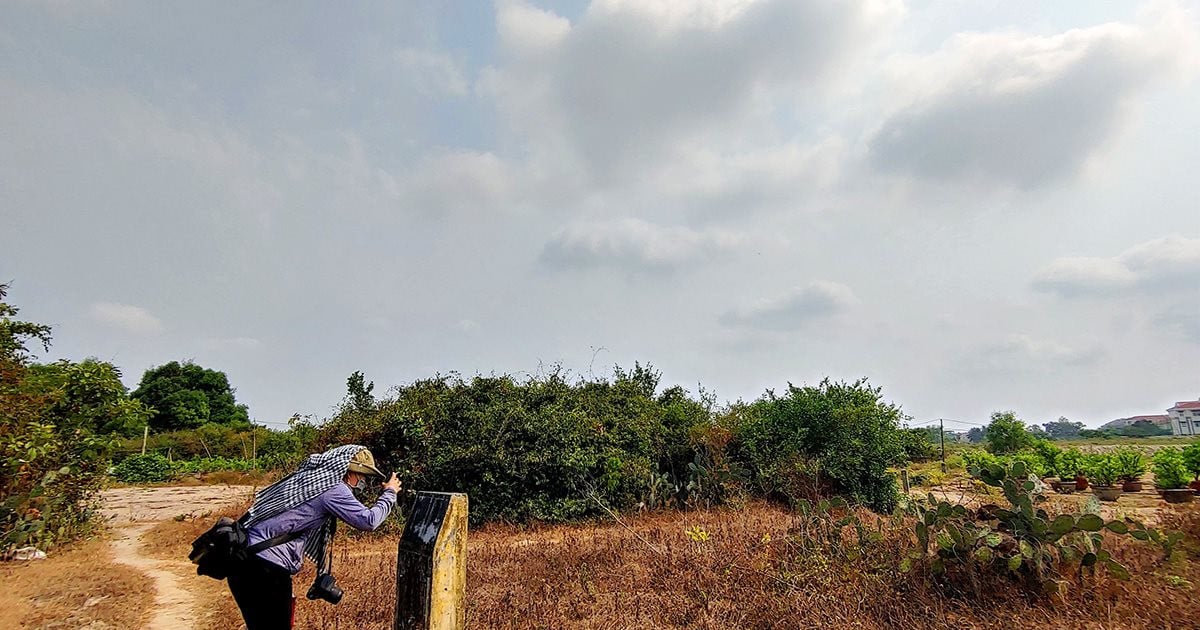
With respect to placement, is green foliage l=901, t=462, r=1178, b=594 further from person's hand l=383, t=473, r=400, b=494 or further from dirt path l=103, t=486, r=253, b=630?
dirt path l=103, t=486, r=253, b=630

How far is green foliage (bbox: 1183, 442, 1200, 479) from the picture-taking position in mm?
14291

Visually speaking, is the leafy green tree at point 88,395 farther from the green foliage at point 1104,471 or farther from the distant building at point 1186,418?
the distant building at point 1186,418

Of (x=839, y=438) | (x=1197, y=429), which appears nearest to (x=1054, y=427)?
(x=1197, y=429)

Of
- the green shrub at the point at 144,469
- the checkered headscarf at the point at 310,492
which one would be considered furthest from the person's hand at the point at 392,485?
the green shrub at the point at 144,469

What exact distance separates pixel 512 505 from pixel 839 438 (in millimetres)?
6987

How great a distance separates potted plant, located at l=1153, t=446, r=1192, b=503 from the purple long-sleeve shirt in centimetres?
1760

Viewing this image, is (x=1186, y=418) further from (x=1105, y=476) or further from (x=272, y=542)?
(x=272, y=542)

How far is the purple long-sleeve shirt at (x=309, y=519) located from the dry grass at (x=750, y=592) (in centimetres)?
200

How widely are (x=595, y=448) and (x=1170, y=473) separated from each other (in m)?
14.0

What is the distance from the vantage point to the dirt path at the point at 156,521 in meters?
6.62

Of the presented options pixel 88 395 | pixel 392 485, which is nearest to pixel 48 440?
pixel 88 395

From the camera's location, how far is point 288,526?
11.6ft

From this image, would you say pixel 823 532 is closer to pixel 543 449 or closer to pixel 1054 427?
pixel 543 449

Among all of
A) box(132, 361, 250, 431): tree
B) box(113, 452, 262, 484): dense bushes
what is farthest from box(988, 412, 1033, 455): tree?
box(132, 361, 250, 431): tree
